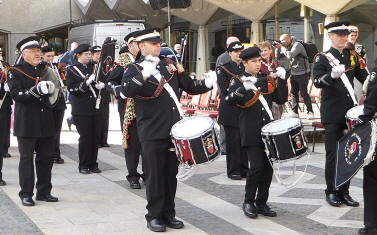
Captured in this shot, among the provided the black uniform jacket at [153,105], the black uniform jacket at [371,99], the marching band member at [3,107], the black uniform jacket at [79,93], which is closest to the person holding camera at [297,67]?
the black uniform jacket at [79,93]

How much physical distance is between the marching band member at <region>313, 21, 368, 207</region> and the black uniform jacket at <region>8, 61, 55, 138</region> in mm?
3084

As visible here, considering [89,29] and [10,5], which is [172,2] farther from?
[10,5]

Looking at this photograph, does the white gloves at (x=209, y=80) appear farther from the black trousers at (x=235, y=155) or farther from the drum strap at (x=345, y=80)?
Answer: the black trousers at (x=235, y=155)

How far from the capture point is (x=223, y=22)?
27297 millimetres

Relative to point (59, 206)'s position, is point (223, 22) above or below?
above

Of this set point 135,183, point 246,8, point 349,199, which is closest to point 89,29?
point 246,8

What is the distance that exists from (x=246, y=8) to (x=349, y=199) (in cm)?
1623

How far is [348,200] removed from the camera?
773 cm

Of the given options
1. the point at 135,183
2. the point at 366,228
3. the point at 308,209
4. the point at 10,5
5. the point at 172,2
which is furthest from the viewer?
the point at 10,5

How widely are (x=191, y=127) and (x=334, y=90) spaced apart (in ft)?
6.20

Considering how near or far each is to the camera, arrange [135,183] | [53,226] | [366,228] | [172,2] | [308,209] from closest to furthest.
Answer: [366,228], [53,226], [308,209], [135,183], [172,2]

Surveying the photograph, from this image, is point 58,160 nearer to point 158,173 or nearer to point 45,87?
point 45,87

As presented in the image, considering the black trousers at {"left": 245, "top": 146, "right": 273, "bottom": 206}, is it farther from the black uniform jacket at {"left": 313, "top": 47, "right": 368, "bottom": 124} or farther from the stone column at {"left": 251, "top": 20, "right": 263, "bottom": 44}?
the stone column at {"left": 251, "top": 20, "right": 263, "bottom": 44}

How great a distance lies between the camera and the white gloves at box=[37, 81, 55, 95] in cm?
767
